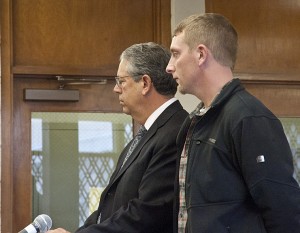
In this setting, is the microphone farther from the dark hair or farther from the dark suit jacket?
the dark hair

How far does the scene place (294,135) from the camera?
465 cm

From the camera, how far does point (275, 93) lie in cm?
468

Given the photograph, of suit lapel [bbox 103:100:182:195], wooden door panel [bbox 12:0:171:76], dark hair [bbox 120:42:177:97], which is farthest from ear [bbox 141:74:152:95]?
wooden door panel [bbox 12:0:171:76]

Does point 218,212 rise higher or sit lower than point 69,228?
higher

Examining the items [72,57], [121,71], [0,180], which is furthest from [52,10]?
[121,71]

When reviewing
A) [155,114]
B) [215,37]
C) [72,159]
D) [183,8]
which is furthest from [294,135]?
[215,37]

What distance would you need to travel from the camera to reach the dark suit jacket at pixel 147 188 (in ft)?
8.68

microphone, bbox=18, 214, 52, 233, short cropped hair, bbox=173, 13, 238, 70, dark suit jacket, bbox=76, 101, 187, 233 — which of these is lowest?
microphone, bbox=18, 214, 52, 233

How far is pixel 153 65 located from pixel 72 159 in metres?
1.51

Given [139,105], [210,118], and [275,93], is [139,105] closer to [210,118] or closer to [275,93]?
[210,118]

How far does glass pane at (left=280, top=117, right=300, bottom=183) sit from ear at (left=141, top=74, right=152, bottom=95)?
1949 mm

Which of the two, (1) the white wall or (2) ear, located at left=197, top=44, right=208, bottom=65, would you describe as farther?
(1) the white wall

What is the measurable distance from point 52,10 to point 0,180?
1.09 m

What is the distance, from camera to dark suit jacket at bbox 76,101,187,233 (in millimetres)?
2645
